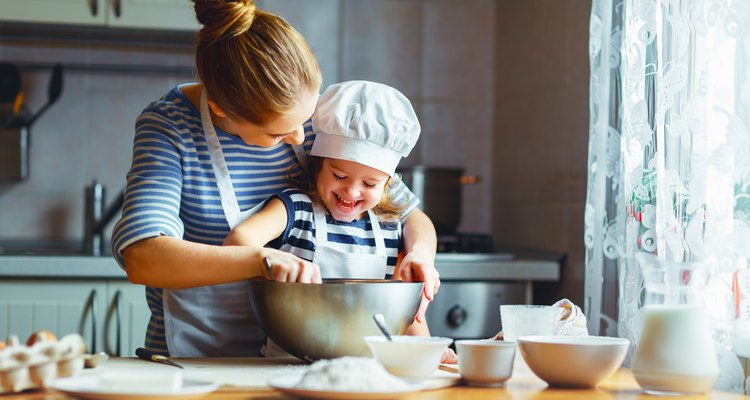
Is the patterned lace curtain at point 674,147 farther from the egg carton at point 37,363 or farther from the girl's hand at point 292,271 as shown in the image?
the egg carton at point 37,363

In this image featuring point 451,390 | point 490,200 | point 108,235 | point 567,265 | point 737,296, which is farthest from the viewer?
point 490,200

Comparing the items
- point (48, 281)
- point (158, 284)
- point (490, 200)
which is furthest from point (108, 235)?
point (158, 284)

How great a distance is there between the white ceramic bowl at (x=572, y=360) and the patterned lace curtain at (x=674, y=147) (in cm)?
45

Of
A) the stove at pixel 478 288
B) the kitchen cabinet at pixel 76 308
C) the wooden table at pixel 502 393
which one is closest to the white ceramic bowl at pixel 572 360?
the wooden table at pixel 502 393

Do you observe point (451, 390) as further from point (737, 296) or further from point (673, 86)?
point (673, 86)

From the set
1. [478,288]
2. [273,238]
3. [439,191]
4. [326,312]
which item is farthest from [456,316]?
[326,312]

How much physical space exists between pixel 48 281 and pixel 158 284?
1.11 m

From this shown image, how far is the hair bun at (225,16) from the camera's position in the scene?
1.29m

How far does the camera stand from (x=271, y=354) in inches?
54.2

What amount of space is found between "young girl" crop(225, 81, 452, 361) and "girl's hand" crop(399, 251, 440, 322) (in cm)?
5

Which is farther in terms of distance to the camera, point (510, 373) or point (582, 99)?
point (582, 99)

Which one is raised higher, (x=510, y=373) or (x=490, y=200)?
(x=490, y=200)

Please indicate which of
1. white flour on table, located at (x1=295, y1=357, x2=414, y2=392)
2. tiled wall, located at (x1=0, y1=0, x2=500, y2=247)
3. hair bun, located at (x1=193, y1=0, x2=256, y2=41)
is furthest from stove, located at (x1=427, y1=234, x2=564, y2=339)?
white flour on table, located at (x1=295, y1=357, x2=414, y2=392)

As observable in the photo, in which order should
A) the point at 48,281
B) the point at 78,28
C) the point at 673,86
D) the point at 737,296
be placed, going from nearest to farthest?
the point at 737,296, the point at 673,86, the point at 48,281, the point at 78,28
